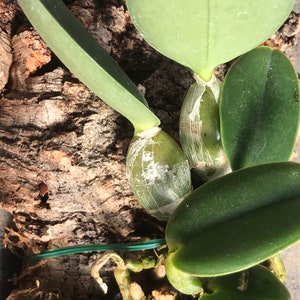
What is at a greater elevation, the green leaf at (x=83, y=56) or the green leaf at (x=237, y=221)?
the green leaf at (x=83, y=56)

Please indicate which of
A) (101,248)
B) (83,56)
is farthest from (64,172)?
(83,56)

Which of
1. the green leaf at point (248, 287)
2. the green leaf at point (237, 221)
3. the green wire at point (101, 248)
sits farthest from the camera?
the green wire at point (101, 248)

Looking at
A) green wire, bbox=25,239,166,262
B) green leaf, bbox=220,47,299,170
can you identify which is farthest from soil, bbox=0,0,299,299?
green leaf, bbox=220,47,299,170

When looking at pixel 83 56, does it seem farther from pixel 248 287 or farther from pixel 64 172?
pixel 248 287

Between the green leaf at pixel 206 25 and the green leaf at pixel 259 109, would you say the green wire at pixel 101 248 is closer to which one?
the green leaf at pixel 259 109

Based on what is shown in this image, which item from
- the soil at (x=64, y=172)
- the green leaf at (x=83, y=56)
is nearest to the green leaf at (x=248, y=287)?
the soil at (x=64, y=172)

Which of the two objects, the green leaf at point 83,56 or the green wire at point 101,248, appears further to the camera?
the green wire at point 101,248
